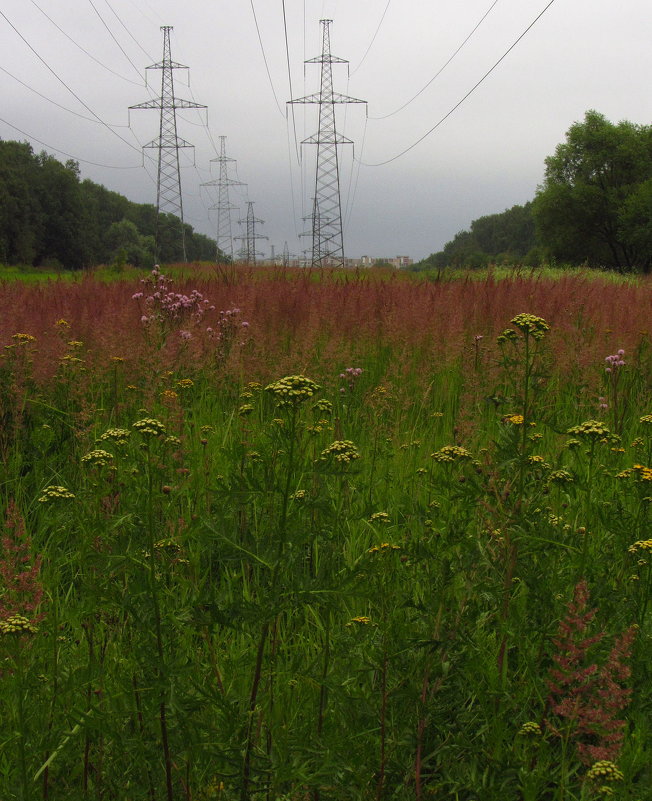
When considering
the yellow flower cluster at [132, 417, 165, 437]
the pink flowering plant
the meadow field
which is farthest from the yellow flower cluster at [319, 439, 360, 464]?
the pink flowering plant

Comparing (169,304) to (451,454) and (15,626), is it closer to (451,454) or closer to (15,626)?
(451,454)

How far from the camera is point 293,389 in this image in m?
1.20

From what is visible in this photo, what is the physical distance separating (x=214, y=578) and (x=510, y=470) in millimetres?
1464

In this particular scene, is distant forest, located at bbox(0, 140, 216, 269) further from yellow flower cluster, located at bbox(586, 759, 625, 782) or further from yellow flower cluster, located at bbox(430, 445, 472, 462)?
yellow flower cluster, located at bbox(586, 759, 625, 782)

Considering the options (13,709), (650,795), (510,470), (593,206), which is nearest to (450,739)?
(650,795)

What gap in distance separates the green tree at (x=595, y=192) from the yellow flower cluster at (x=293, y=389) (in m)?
49.7

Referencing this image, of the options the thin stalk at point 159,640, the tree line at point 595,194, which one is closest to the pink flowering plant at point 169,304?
the thin stalk at point 159,640

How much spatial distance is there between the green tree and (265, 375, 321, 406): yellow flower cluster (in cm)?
4972

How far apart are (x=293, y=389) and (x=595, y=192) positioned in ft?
171

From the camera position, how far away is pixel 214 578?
2.65 meters

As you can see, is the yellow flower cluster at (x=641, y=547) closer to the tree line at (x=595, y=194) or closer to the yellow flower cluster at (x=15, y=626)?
the yellow flower cluster at (x=15, y=626)

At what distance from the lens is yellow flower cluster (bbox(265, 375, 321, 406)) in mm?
1191

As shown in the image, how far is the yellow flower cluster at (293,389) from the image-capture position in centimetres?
119

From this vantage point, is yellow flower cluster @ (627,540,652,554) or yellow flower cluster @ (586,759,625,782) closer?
yellow flower cluster @ (586,759,625,782)
